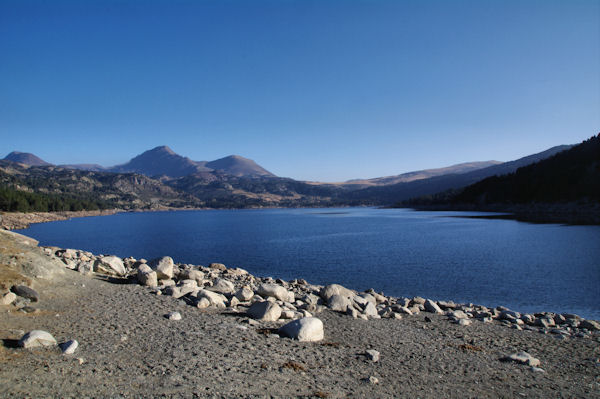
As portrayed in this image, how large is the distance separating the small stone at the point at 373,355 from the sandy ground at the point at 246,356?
15cm

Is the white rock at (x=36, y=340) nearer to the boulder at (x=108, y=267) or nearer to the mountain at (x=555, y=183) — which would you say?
the boulder at (x=108, y=267)

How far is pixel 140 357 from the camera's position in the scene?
10.3 metres

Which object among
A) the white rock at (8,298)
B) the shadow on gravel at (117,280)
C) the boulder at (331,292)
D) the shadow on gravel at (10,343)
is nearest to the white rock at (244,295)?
the boulder at (331,292)

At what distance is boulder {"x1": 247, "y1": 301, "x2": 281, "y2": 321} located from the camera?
576 inches

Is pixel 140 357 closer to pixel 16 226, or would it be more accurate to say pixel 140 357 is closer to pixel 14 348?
pixel 14 348

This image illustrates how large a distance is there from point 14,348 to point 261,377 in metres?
6.40

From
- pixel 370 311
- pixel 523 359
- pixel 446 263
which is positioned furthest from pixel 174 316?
pixel 446 263

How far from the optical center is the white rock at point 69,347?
10031 millimetres

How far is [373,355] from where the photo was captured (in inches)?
464

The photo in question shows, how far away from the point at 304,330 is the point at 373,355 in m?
2.39

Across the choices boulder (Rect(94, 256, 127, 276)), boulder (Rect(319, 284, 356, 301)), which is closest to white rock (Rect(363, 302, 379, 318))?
boulder (Rect(319, 284, 356, 301))

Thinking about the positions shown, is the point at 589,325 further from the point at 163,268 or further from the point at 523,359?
the point at 163,268

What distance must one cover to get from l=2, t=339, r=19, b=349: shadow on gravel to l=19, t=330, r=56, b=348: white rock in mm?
167

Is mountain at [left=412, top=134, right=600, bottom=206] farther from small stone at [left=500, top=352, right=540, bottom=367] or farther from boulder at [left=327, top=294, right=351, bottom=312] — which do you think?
small stone at [left=500, top=352, right=540, bottom=367]
